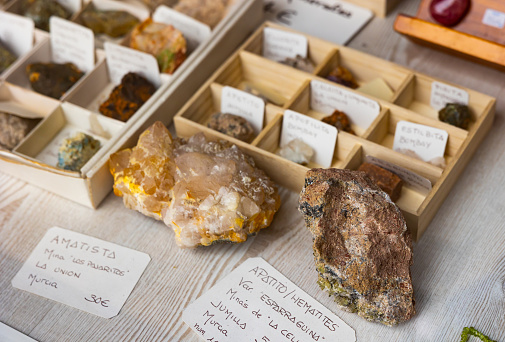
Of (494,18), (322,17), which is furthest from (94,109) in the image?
(494,18)

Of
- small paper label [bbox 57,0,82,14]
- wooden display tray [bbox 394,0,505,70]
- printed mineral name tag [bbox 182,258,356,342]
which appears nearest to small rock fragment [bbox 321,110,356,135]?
wooden display tray [bbox 394,0,505,70]

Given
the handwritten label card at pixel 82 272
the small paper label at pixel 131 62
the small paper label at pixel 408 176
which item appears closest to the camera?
the handwritten label card at pixel 82 272

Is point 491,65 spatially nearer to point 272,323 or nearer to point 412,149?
point 412,149

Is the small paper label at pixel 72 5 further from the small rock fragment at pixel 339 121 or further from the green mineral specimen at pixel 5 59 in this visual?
the small rock fragment at pixel 339 121

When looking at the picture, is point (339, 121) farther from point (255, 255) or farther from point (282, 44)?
point (255, 255)

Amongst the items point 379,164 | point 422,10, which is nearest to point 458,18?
point 422,10

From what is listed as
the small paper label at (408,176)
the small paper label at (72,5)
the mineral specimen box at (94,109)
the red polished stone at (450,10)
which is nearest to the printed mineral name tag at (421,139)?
the small paper label at (408,176)

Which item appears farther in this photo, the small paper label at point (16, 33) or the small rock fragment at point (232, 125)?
the small paper label at point (16, 33)
